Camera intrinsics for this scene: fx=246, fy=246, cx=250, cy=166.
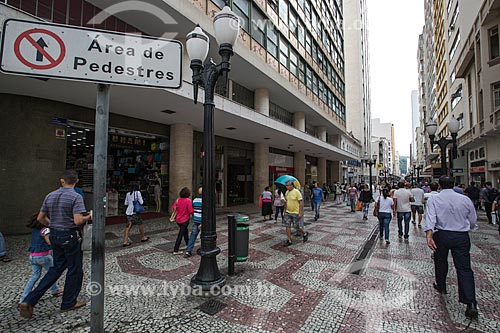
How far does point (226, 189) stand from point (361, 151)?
4197 cm

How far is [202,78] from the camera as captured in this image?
14.5ft

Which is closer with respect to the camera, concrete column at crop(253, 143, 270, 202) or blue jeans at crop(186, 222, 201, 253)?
blue jeans at crop(186, 222, 201, 253)

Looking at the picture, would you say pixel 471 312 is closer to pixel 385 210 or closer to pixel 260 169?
pixel 385 210

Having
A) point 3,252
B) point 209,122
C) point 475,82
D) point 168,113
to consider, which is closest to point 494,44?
point 475,82

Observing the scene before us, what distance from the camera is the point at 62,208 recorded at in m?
3.26

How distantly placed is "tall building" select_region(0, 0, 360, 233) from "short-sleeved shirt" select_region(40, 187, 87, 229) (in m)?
4.60

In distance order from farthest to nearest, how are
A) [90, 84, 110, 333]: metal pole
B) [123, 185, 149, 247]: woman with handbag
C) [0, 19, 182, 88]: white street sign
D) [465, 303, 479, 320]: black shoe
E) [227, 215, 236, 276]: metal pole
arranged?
[123, 185, 149, 247]: woman with handbag → [227, 215, 236, 276]: metal pole → [465, 303, 479, 320]: black shoe → [90, 84, 110, 333]: metal pole → [0, 19, 182, 88]: white street sign

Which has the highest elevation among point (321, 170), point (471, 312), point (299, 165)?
point (299, 165)

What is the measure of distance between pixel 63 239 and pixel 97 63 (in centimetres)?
237

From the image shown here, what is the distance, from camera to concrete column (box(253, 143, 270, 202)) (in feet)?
57.8

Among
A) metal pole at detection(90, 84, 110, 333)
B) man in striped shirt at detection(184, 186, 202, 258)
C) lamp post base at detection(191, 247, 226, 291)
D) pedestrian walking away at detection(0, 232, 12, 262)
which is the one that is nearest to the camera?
metal pole at detection(90, 84, 110, 333)

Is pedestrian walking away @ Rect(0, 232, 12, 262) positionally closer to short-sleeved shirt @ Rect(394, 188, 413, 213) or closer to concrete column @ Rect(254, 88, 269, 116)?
short-sleeved shirt @ Rect(394, 188, 413, 213)

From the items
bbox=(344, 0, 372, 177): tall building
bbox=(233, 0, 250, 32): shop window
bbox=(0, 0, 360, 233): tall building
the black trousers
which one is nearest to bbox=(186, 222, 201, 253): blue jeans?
bbox=(0, 0, 360, 233): tall building

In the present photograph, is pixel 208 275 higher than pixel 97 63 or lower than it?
lower
